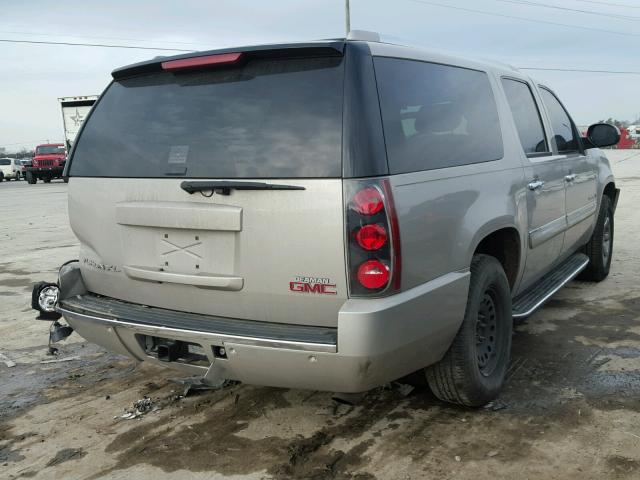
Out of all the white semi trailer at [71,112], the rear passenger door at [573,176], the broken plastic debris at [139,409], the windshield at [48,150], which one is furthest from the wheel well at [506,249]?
the windshield at [48,150]

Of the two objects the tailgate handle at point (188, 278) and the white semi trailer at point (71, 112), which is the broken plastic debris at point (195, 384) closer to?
the tailgate handle at point (188, 278)

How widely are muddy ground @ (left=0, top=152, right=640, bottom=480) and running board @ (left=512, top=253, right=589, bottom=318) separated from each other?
1.28ft

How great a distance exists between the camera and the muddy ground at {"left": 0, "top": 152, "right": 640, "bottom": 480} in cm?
300

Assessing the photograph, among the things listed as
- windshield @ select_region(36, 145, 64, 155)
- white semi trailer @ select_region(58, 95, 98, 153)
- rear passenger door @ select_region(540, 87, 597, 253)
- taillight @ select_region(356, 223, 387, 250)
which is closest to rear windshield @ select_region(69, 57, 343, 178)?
taillight @ select_region(356, 223, 387, 250)

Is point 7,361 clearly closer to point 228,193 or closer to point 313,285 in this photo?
point 228,193

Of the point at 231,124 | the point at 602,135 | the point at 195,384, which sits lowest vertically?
the point at 195,384

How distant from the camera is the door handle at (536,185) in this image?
4082mm

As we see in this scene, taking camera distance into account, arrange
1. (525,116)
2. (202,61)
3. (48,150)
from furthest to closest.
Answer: (48,150), (525,116), (202,61)

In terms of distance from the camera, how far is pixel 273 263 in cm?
282

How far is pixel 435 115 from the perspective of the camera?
10.8 ft

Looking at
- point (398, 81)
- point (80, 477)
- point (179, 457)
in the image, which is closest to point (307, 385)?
point (179, 457)

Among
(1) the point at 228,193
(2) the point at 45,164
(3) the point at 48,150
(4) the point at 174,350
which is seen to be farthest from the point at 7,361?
(3) the point at 48,150

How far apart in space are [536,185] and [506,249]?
0.55 m

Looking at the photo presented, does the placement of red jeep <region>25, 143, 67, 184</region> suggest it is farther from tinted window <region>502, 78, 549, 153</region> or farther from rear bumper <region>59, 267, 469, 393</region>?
rear bumper <region>59, 267, 469, 393</region>
